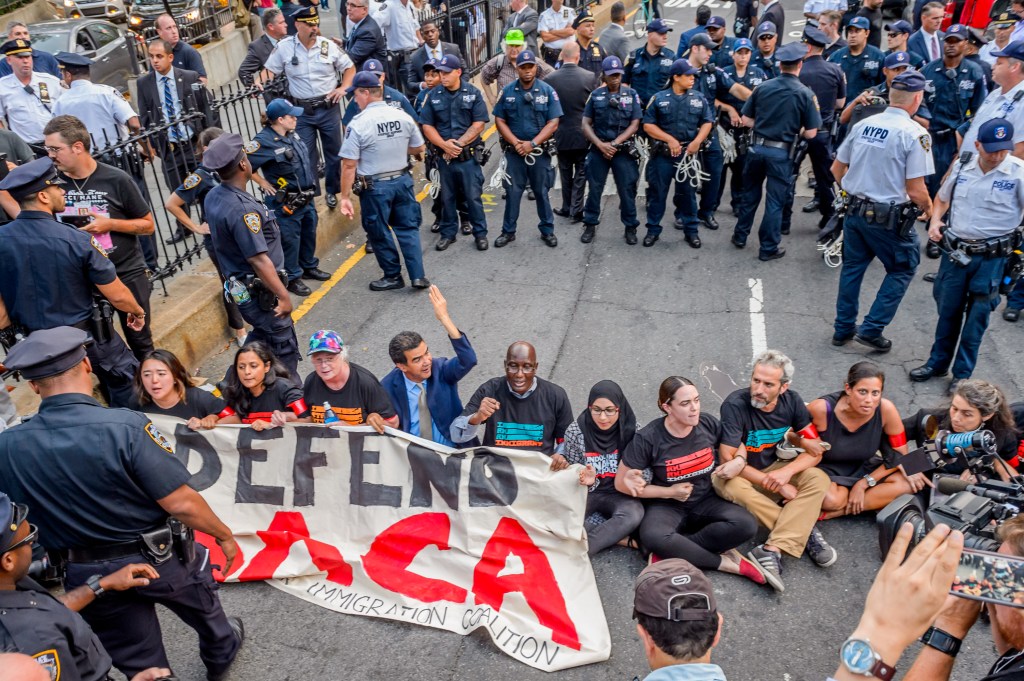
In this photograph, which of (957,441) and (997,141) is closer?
(957,441)

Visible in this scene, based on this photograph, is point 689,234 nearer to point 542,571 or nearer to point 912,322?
point 912,322

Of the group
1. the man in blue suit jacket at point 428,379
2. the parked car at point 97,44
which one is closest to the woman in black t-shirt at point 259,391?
the man in blue suit jacket at point 428,379

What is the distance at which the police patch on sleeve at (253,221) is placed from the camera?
21.0 feet

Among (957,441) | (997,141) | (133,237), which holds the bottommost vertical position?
(957,441)

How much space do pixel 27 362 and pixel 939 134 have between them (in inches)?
363

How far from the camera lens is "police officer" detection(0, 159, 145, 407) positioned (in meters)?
5.34

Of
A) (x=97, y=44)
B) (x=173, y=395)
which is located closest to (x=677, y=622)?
(x=173, y=395)

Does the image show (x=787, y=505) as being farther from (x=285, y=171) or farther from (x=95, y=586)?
(x=285, y=171)

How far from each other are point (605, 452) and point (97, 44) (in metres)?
13.3

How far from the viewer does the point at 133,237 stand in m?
6.62

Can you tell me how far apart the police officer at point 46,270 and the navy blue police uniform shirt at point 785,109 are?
20.7ft

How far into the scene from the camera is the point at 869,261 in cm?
745

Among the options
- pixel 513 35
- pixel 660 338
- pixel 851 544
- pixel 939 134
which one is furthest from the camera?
pixel 513 35

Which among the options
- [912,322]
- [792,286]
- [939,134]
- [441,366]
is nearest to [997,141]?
[912,322]
